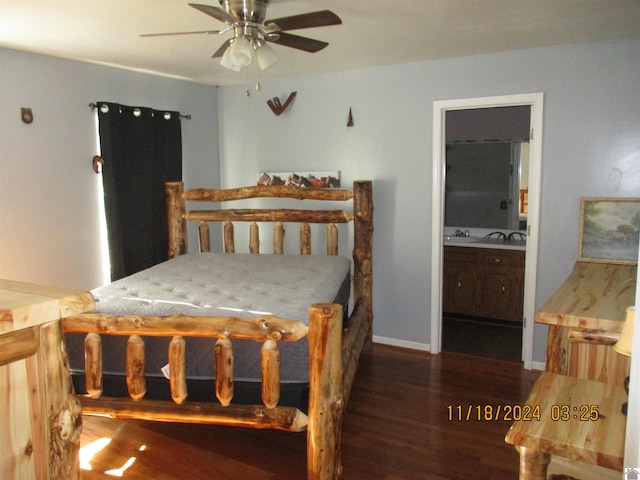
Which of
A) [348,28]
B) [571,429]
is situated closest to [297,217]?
[348,28]

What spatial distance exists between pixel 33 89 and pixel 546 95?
3.54 m

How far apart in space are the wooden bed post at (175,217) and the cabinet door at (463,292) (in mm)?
2618

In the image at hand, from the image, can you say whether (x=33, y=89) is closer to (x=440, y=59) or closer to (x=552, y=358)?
(x=440, y=59)

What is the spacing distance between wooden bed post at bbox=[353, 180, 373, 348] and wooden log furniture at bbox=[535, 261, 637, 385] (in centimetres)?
161

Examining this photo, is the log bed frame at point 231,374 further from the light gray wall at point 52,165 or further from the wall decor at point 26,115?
the wall decor at point 26,115

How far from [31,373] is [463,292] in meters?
4.28

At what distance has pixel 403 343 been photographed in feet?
13.6

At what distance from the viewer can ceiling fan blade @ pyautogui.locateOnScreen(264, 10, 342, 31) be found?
2.07 meters

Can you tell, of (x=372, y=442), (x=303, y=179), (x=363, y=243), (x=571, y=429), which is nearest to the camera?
(x=571, y=429)

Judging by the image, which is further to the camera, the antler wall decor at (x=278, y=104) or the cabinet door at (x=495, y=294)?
the cabinet door at (x=495, y=294)

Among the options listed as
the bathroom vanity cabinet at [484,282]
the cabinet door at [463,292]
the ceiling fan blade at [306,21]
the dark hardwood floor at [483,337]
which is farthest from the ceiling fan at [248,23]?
the cabinet door at [463,292]

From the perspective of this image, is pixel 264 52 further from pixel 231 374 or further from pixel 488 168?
pixel 488 168

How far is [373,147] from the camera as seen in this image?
4059 millimetres

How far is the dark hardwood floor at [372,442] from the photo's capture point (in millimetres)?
2451
